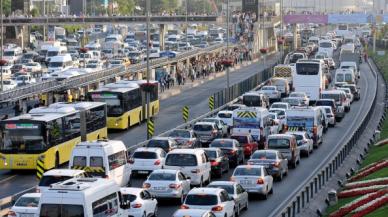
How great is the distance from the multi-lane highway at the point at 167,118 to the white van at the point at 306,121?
8490mm

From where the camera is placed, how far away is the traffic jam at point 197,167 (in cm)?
3234

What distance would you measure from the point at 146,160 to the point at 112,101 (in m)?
19.5

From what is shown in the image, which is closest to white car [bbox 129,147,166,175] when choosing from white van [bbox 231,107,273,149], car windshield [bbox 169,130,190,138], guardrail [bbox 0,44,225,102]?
car windshield [bbox 169,130,190,138]

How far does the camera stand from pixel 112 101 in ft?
219

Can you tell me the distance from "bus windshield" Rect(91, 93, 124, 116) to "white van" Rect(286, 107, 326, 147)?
35.1ft

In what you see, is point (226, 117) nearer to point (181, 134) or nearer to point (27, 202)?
point (181, 134)

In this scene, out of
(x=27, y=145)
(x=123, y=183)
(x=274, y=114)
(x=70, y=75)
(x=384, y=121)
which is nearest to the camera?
(x=123, y=183)

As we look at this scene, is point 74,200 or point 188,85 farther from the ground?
point 74,200

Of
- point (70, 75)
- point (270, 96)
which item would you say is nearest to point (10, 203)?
point (270, 96)

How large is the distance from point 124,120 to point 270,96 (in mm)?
20859

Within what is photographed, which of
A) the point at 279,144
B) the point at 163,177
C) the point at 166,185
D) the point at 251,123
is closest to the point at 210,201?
the point at 166,185

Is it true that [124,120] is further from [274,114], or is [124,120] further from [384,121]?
[384,121]

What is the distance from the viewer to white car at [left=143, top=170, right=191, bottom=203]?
41156 millimetres

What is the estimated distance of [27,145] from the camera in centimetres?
5038
